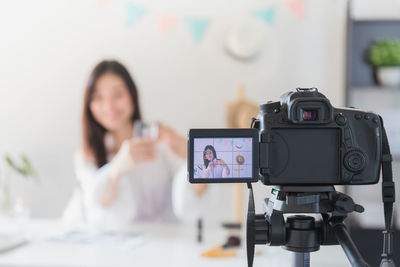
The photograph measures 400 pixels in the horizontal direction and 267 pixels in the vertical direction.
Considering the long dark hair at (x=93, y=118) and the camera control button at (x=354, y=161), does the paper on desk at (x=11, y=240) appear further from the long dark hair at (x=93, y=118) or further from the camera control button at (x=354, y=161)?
the camera control button at (x=354, y=161)

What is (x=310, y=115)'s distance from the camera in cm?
97

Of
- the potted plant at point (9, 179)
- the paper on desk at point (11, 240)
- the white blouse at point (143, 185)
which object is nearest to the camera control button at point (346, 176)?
the paper on desk at point (11, 240)

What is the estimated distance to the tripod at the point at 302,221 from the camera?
970 mm

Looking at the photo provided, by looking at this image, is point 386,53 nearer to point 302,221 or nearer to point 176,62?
point 176,62

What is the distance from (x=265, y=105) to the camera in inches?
39.0

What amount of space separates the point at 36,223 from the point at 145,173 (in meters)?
0.60

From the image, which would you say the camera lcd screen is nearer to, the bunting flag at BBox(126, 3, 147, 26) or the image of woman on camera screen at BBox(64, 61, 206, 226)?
the image of woman on camera screen at BBox(64, 61, 206, 226)

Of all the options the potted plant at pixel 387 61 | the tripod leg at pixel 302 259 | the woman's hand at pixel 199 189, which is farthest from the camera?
the potted plant at pixel 387 61

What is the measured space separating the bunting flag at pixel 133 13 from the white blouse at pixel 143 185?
0.67m

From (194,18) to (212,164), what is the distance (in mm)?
1981

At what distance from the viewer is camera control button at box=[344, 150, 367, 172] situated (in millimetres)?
967

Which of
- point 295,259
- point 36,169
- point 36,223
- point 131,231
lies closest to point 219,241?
point 131,231

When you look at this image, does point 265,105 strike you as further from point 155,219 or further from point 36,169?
point 36,169

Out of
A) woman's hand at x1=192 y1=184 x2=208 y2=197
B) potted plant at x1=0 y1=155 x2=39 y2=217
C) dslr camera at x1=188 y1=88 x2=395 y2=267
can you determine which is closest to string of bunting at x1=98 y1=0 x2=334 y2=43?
woman's hand at x1=192 y1=184 x2=208 y2=197
